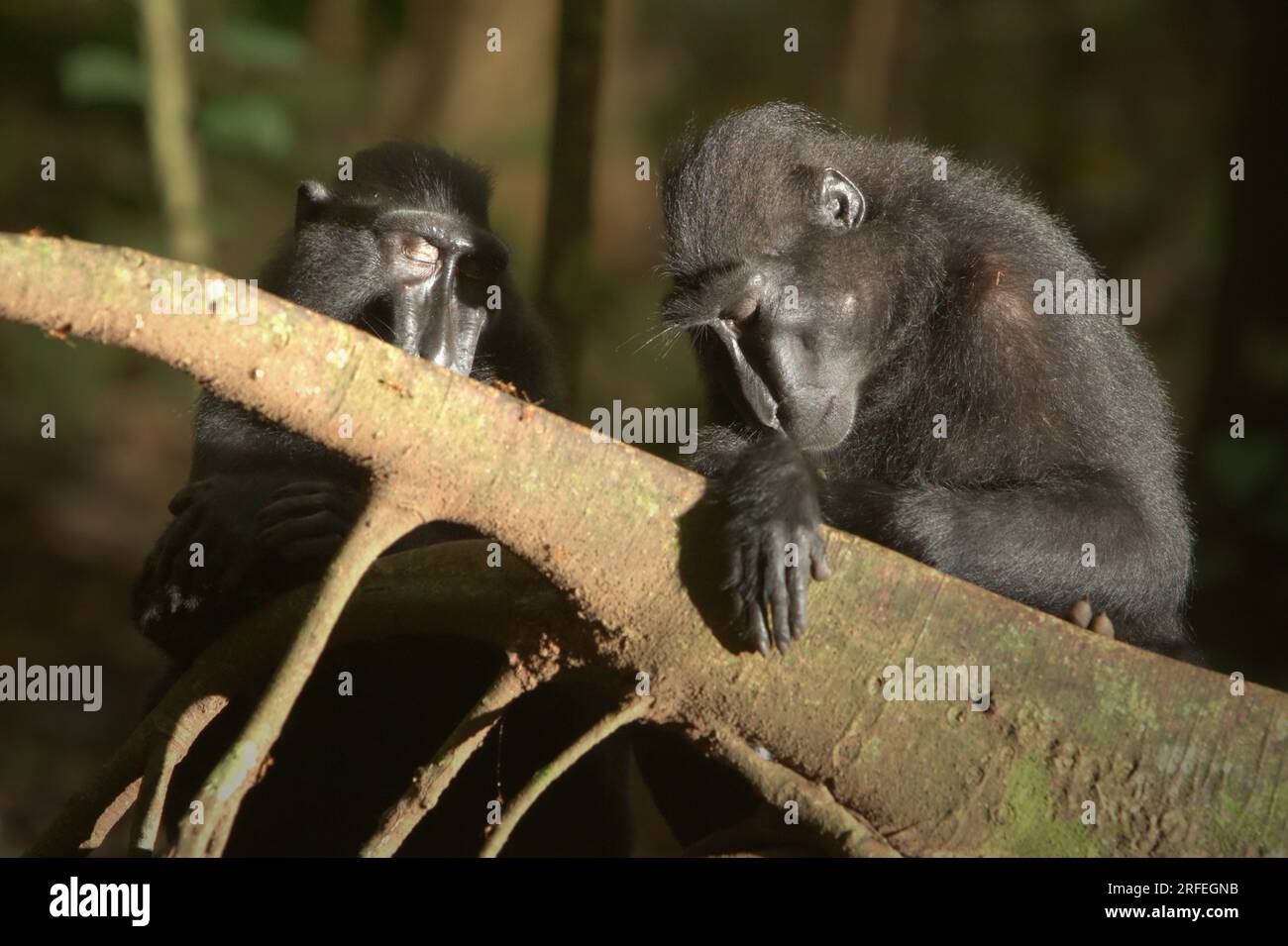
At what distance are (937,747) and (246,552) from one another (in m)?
2.15

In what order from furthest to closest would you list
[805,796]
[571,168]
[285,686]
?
[571,168] < [805,796] < [285,686]

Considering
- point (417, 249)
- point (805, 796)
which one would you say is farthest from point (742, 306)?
point (805, 796)

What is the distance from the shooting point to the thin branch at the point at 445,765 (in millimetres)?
3189

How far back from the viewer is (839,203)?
4574 millimetres

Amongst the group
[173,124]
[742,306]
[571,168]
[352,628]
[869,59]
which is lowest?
[352,628]

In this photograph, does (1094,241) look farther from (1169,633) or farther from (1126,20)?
(1169,633)

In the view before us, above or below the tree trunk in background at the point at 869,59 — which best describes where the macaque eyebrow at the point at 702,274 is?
below

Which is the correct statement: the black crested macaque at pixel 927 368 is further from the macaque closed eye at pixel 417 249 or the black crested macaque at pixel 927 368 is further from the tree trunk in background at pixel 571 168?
the tree trunk in background at pixel 571 168

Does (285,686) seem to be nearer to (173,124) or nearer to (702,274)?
(702,274)

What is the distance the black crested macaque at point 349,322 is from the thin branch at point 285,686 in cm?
123

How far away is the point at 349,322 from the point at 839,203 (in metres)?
1.72

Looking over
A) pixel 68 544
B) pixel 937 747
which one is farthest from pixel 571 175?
pixel 68 544

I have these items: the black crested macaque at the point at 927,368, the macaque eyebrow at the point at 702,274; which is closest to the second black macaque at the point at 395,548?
the macaque eyebrow at the point at 702,274

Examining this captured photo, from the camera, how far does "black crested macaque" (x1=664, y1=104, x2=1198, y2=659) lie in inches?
162
